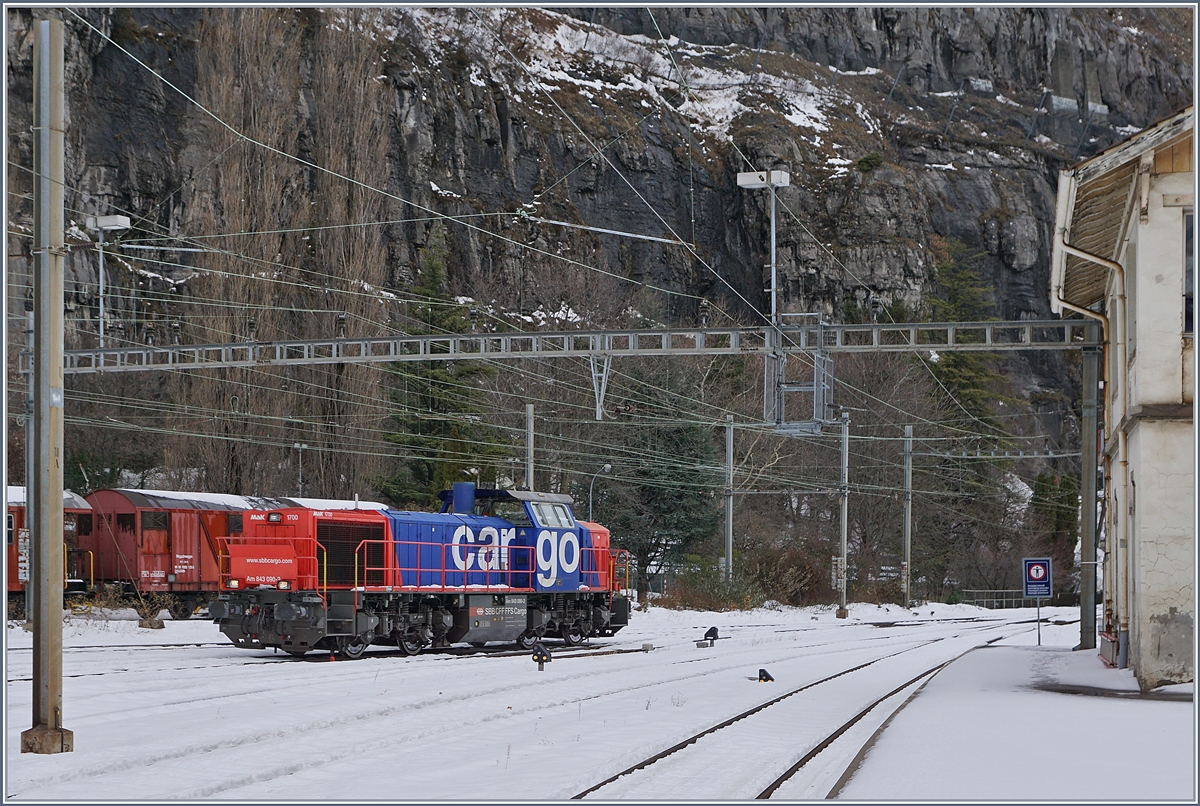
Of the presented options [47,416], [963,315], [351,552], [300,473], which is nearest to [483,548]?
[351,552]

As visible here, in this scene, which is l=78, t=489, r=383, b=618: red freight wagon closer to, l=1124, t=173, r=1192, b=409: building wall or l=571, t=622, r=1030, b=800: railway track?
l=571, t=622, r=1030, b=800: railway track

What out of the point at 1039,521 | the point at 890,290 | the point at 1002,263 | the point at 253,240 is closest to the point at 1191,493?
the point at 253,240

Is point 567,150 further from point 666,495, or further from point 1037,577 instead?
point 1037,577

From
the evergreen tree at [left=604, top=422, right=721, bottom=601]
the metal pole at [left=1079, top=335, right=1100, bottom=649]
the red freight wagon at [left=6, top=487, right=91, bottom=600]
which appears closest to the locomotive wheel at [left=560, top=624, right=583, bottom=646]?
the metal pole at [left=1079, top=335, right=1100, bottom=649]

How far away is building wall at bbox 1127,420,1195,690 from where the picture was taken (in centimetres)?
1553

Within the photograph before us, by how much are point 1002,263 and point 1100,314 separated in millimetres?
88288

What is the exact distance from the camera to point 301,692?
50.7 ft

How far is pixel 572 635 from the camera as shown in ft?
88.3

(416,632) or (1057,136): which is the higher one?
(1057,136)

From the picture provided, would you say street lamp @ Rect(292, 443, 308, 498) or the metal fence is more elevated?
street lamp @ Rect(292, 443, 308, 498)

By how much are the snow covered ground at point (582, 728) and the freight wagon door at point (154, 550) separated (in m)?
8.65

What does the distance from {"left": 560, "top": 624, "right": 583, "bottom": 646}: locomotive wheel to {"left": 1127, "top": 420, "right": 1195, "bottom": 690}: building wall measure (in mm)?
12928

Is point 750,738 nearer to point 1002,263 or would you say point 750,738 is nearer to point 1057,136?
point 1002,263

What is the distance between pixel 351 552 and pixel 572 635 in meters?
6.79
